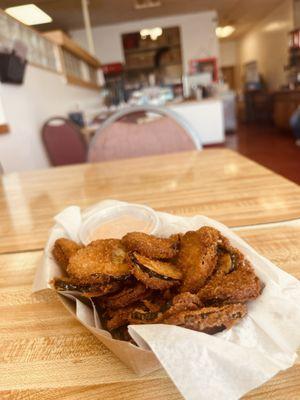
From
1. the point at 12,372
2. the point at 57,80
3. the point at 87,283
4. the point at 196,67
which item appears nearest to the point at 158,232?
the point at 87,283

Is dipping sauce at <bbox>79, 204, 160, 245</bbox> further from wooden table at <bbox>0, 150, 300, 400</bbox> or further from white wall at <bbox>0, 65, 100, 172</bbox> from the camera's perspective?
white wall at <bbox>0, 65, 100, 172</bbox>

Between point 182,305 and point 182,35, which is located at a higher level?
point 182,35

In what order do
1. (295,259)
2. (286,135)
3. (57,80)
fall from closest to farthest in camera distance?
1. (295,259)
2. (57,80)
3. (286,135)

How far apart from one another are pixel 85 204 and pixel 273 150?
6005 mm

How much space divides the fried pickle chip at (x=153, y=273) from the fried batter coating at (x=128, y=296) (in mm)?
17

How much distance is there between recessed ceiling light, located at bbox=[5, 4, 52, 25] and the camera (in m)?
2.83

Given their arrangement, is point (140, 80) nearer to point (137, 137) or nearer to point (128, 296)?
point (137, 137)

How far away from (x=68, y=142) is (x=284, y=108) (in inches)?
251

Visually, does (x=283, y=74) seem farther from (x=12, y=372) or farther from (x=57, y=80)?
(x=12, y=372)

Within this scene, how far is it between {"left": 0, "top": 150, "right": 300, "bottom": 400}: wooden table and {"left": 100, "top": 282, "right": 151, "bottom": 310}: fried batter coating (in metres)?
0.05

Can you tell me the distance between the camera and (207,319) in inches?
14.2

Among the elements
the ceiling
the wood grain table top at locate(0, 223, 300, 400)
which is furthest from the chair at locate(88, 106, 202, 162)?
the ceiling

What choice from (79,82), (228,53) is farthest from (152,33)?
(228,53)

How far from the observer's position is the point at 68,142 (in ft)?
12.8
